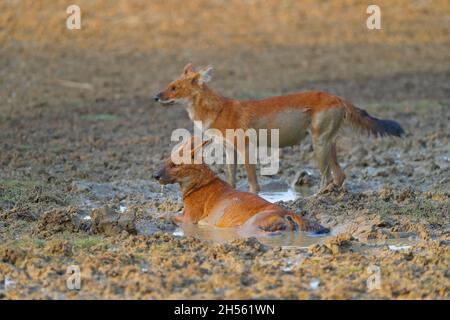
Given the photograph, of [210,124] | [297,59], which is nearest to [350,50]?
[297,59]

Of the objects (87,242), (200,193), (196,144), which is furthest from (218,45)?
(87,242)

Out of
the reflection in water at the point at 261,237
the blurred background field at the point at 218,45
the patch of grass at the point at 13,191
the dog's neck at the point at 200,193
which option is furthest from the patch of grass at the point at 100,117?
the reflection in water at the point at 261,237

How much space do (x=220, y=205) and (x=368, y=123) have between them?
95.9 inches

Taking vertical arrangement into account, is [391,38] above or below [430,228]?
above

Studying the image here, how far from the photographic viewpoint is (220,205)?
960 centimetres

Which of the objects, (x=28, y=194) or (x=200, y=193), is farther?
(x=28, y=194)

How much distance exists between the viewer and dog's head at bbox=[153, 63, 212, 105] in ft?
37.2

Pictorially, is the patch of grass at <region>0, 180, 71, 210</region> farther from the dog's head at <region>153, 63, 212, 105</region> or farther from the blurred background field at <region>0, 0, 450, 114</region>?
the blurred background field at <region>0, 0, 450, 114</region>

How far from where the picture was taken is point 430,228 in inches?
366

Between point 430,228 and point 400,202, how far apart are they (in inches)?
40.6

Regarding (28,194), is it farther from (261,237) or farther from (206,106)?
(261,237)

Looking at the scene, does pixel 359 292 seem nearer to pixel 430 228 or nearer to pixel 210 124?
pixel 430 228

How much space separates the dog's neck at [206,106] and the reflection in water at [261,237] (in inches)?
78.3

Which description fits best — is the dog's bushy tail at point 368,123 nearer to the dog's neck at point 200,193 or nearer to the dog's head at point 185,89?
the dog's head at point 185,89
